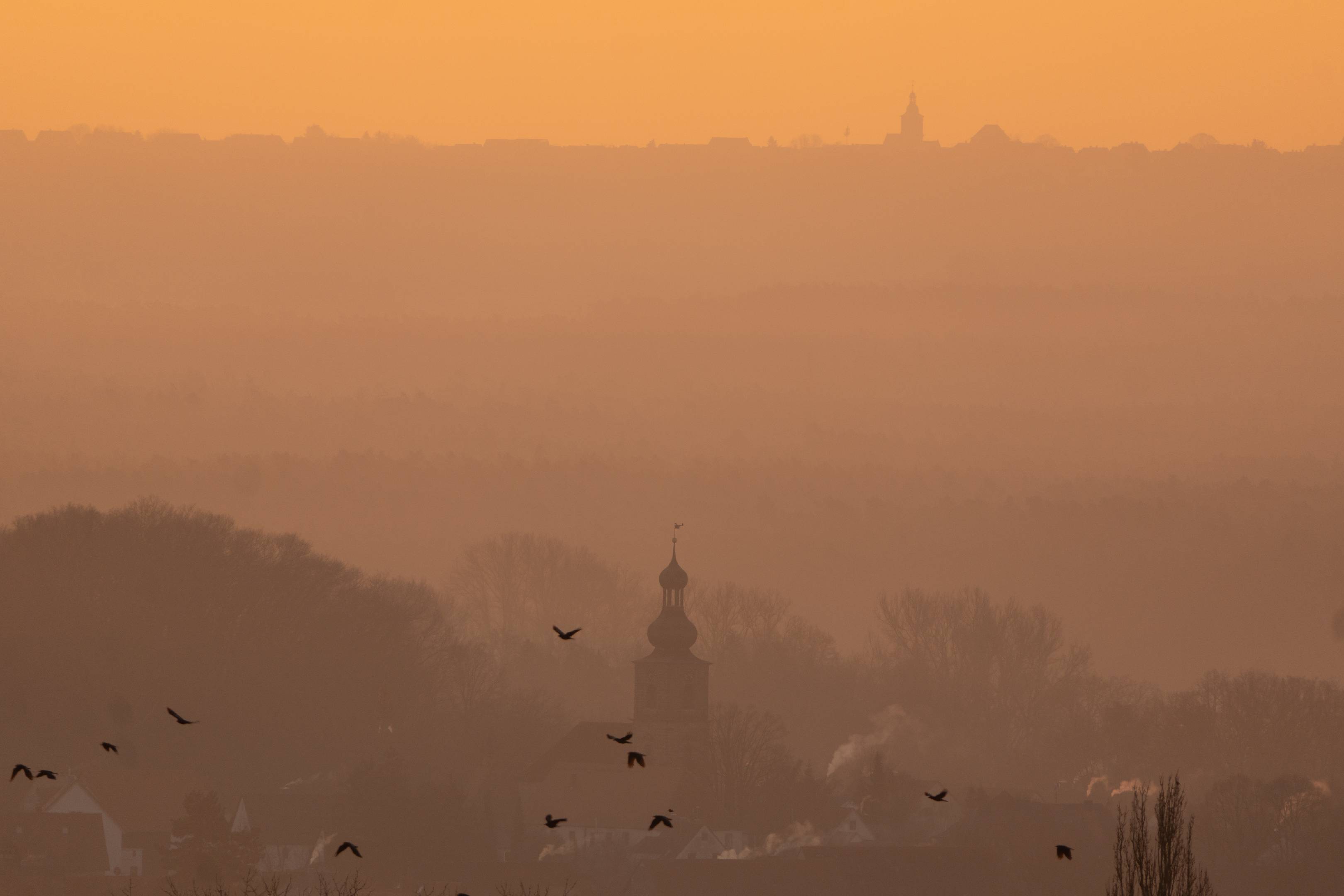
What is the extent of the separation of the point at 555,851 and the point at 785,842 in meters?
11.0

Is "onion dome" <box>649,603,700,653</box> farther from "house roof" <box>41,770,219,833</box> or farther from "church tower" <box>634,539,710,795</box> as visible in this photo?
"house roof" <box>41,770,219,833</box>

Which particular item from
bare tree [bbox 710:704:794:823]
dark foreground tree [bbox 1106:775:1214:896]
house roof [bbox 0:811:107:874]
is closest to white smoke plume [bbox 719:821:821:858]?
bare tree [bbox 710:704:794:823]

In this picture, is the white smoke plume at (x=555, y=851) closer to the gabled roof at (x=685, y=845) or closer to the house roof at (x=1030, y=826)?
the gabled roof at (x=685, y=845)

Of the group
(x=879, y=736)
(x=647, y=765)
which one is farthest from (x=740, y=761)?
(x=879, y=736)

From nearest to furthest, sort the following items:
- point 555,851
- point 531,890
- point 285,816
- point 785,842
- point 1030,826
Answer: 1. point 531,890
2. point 1030,826
3. point 285,816
4. point 785,842
5. point 555,851

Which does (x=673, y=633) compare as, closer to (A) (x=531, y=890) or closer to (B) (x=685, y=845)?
(B) (x=685, y=845)

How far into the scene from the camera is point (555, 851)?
118188mm

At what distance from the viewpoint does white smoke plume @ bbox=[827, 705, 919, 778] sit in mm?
158500

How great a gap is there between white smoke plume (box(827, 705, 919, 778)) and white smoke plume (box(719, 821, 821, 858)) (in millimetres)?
35387

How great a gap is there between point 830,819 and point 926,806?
9.12m

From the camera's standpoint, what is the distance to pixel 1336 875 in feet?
348

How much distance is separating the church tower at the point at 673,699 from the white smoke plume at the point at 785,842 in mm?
8495

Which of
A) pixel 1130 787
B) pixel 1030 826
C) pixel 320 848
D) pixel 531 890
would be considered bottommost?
pixel 531 890

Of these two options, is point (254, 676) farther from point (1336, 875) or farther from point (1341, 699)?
point (1341, 699)
